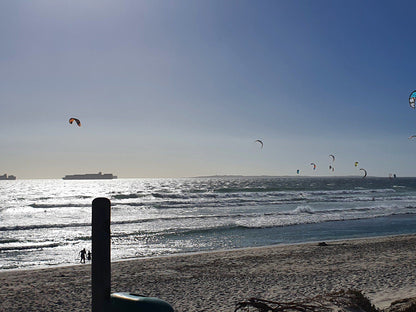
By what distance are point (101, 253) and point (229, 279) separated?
22.6 feet

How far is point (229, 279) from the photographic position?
9125mm

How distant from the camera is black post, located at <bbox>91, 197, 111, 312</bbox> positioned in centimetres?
260

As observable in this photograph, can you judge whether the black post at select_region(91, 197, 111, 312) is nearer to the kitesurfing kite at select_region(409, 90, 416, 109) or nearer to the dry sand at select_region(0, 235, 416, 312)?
the dry sand at select_region(0, 235, 416, 312)

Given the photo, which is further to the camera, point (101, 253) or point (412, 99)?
point (412, 99)

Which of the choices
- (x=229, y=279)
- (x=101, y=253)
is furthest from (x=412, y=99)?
(x=101, y=253)

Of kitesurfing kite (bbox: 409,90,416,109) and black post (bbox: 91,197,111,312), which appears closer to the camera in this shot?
black post (bbox: 91,197,111,312)

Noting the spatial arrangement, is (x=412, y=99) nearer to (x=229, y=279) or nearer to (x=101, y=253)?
(x=229, y=279)

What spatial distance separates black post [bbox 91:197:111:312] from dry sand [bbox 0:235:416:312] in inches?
166

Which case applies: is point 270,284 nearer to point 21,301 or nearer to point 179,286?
point 179,286

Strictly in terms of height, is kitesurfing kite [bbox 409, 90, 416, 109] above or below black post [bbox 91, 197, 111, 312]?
above

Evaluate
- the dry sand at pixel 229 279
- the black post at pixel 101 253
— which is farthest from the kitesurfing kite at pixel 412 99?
the black post at pixel 101 253

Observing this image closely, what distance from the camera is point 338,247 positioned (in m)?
13.8

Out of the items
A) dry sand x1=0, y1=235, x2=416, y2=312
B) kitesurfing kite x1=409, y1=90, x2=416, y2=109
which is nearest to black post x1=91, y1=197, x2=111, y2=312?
dry sand x1=0, y1=235, x2=416, y2=312

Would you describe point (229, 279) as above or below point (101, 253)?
below
